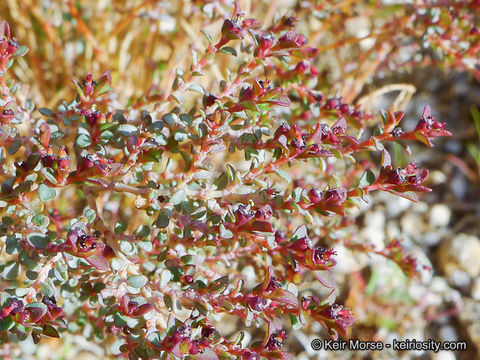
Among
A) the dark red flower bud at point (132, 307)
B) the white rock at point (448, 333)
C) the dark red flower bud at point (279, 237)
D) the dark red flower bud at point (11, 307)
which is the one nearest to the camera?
the dark red flower bud at point (11, 307)

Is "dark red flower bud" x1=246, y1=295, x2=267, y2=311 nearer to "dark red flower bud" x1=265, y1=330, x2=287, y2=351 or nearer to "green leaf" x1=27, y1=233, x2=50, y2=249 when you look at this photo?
"dark red flower bud" x1=265, y1=330, x2=287, y2=351

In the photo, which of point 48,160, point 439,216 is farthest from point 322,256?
point 439,216

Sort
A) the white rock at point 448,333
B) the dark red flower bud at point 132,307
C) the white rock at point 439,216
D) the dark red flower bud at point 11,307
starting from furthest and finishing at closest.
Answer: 1. the white rock at point 439,216
2. the white rock at point 448,333
3. the dark red flower bud at point 132,307
4. the dark red flower bud at point 11,307

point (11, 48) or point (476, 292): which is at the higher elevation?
point (11, 48)

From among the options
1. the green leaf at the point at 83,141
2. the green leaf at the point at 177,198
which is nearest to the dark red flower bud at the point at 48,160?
the green leaf at the point at 83,141

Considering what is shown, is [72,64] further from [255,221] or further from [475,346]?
[475,346]

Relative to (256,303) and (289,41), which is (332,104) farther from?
(256,303)

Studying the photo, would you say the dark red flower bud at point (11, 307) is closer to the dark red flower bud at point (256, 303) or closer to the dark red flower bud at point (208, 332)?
the dark red flower bud at point (208, 332)

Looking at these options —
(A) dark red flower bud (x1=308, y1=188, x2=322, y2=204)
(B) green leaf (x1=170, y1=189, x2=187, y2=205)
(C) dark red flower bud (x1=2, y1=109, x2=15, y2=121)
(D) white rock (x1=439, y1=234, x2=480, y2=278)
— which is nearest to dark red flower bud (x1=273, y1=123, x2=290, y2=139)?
(A) dark red flower bud (x1=308, y1=188, x2=322, y2=204)
